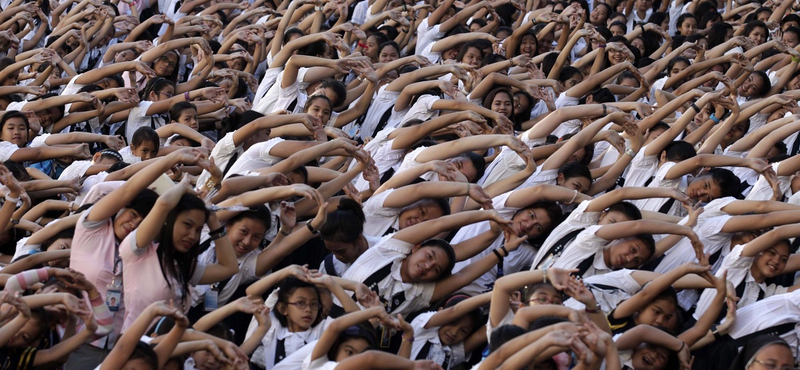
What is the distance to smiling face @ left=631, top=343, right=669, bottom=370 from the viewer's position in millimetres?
4332

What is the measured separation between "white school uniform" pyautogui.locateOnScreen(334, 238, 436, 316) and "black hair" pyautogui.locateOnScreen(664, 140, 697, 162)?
195 centimetres

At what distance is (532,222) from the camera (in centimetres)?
530

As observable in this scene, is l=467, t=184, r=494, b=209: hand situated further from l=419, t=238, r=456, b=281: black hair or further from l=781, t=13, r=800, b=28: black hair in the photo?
l=781, t=13, r=800, b=28: black hair

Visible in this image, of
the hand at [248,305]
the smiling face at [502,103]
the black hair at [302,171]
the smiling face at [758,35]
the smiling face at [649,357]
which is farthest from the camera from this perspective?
the smiling face at [758,35]

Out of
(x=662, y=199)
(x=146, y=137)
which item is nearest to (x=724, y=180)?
(x=662, y=199)

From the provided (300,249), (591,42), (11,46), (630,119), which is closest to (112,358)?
(300,249)

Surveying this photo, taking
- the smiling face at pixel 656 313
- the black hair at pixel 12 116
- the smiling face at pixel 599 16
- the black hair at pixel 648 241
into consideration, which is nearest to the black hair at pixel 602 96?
the smiling face at pixel 599 16

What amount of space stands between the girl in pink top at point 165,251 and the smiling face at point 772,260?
8.10 ft

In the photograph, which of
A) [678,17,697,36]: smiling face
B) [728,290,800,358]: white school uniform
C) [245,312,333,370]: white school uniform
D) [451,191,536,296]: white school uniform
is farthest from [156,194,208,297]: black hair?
[678,17,697,36]: smiling face

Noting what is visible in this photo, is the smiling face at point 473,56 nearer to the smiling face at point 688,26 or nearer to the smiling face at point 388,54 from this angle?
the smiling face at point 388,54

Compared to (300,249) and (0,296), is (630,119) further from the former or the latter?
(0,296)

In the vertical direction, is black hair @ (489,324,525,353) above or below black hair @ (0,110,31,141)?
above

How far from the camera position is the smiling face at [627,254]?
16.4ft

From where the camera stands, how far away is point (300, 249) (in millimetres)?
5223
